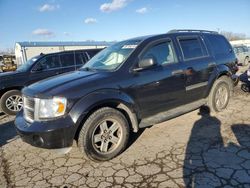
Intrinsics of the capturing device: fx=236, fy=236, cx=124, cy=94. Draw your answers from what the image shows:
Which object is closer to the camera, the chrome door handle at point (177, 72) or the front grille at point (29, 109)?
the front grille at point (29, 109)

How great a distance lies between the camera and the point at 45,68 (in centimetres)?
787

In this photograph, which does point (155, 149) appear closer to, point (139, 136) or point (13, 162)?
point (139, 136)

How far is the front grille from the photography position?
142 inches

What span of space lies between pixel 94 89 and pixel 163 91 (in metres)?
1.40

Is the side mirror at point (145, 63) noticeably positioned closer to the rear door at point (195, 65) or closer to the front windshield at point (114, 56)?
the front windshield at point (114, 56)

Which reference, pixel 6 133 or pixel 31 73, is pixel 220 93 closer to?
pixel 6 133

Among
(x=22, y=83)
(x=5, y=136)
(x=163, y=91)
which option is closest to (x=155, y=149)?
(x=163, y=91)

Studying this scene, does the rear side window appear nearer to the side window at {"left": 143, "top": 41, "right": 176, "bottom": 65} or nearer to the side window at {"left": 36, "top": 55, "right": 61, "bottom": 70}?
the side window at {"left": 143, "top": 41, "right": 176, "bottom": 65}

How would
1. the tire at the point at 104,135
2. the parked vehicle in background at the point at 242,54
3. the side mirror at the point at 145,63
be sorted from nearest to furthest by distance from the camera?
the tire at the point at 104,135, the side mirror at the point at 145,63, the parked vehicle in background at the point at 242,54

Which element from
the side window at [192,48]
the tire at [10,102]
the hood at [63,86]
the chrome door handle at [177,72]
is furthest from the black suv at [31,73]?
the chrome door handle at [177,72]

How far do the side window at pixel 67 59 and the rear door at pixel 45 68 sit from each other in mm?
178

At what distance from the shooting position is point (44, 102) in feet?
11.2

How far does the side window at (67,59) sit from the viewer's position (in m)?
8.33

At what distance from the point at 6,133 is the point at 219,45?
5500mm
